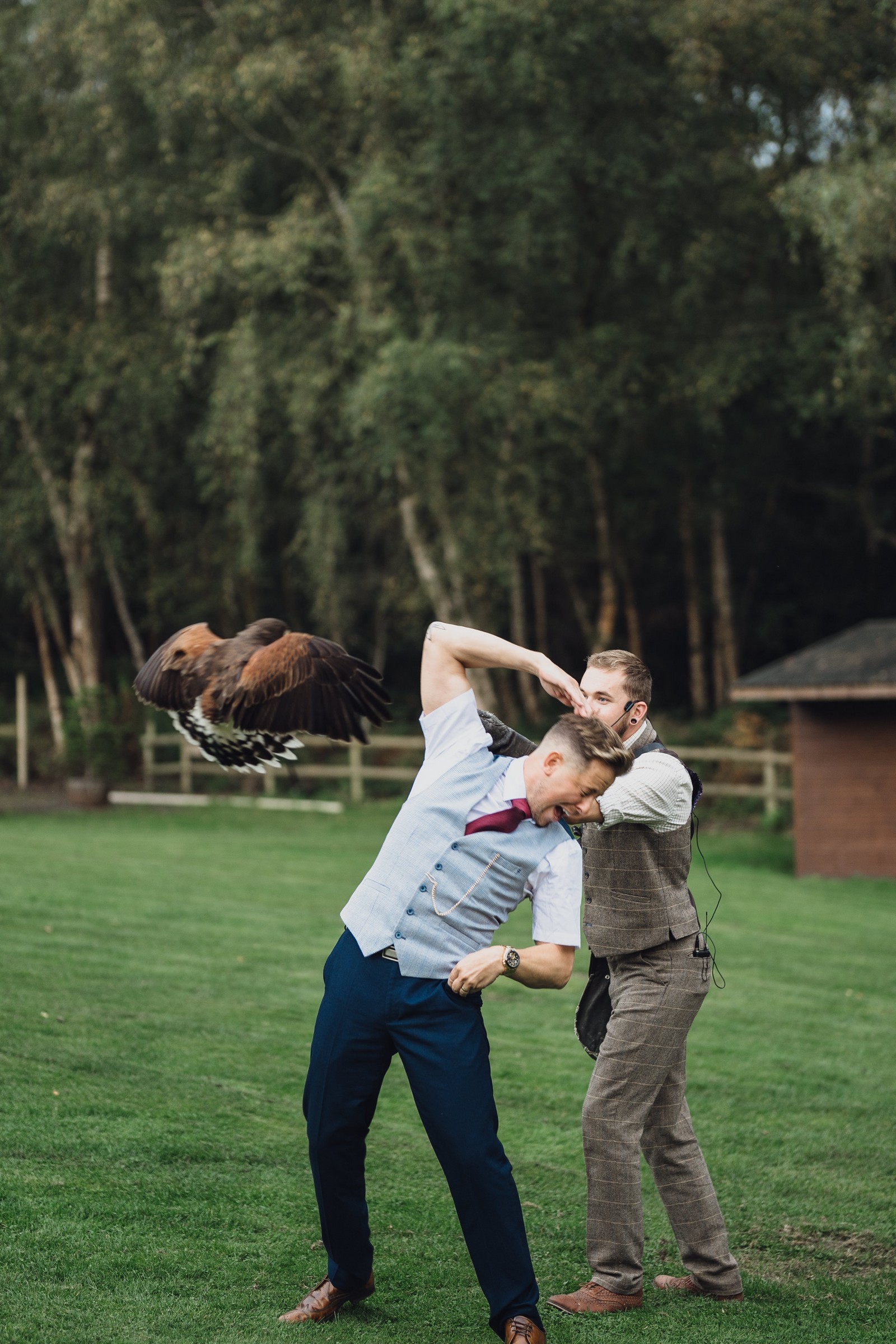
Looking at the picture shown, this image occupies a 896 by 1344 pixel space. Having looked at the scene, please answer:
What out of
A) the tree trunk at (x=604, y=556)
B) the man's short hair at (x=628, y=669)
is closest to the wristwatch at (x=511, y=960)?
the man's short hair at (x=628, y=669)

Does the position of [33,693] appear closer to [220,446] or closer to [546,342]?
[220,446]

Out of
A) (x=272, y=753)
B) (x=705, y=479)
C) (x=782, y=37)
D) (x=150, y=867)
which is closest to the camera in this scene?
(x=272, y=753)

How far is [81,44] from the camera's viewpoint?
67.1ft

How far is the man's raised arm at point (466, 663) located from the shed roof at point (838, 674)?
11315 millimetres

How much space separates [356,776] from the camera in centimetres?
2186

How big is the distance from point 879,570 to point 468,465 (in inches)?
423

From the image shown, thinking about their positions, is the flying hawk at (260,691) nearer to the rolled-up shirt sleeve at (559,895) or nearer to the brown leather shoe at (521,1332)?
the rolled-up shirt sleeve at (559,895)

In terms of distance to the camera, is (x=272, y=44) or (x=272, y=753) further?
(x=272, y=44)

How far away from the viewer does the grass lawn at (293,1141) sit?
151 inches

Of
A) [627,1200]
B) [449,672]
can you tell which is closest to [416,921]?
[449,672]

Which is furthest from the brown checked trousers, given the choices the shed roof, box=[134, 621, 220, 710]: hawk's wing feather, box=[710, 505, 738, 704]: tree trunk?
box=[710, 505, 738, 704]: tree trunk

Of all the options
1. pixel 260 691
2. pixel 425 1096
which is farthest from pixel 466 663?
pixel 425 1096

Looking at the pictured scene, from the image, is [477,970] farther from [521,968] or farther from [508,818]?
[508,818]

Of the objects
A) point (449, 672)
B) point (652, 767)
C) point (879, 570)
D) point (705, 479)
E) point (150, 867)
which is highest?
point (705, 479)
